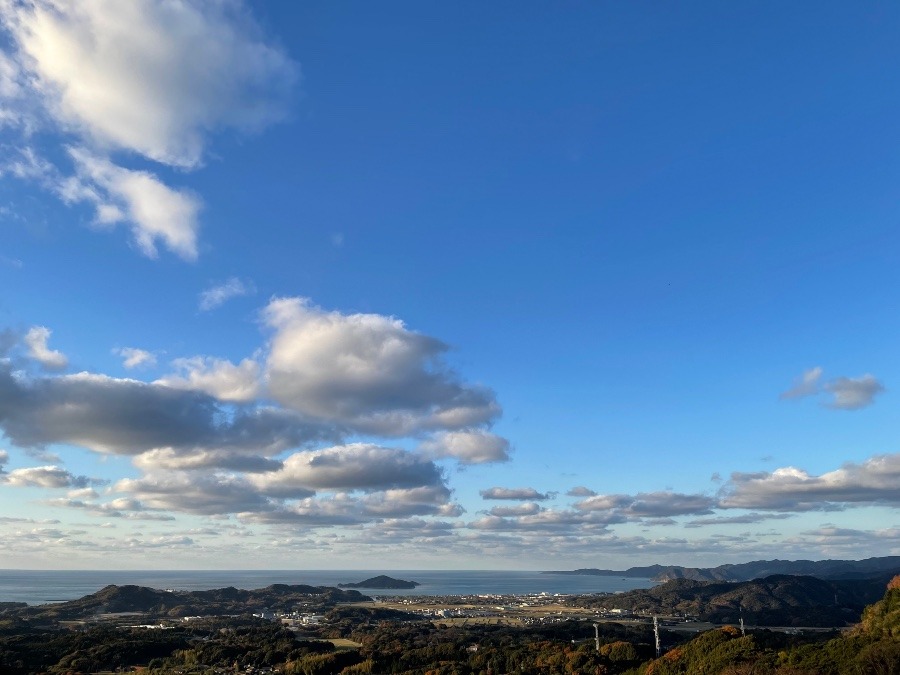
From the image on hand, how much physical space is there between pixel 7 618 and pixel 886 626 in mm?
200493

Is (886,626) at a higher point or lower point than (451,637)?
higher

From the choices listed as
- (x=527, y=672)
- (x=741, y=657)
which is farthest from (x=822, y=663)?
(x=527, y=672)

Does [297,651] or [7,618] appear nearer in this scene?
[297,651]

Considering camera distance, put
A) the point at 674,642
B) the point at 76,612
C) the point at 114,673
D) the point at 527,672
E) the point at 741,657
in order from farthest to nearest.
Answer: the point at 76,612
the point at 674,642
the point at 114,673
the point at 527,672
the point at 741,657

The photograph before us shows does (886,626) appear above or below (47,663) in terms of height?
above

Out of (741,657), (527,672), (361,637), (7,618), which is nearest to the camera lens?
(741,657)

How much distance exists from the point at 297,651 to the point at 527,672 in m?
45.6

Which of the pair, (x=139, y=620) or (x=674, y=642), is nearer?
(x=674, y=642)

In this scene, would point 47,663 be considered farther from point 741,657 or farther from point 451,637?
point 741,657

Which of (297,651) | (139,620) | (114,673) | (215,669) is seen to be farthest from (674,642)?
(139,620)

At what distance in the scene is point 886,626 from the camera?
62719 millimetres

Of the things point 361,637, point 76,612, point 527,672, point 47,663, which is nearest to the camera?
point 527,672

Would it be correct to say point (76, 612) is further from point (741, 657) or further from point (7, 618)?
point (741, 657)

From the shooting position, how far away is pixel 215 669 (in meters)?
97.2
